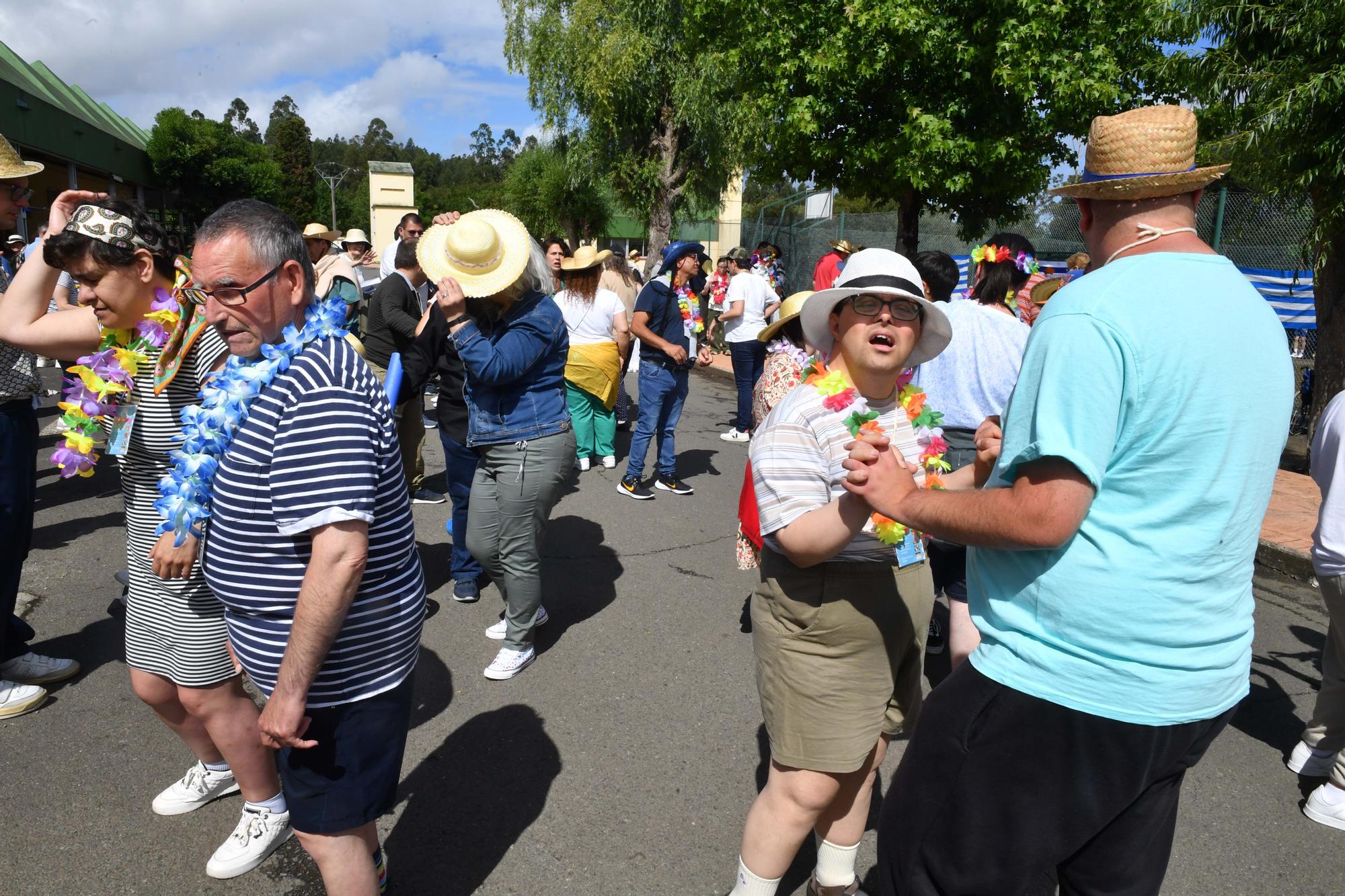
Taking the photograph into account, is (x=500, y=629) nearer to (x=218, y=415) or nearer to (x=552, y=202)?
(x=218, y=415)

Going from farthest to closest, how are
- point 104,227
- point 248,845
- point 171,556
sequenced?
point 248,845 < point 104,227 < point 171,556

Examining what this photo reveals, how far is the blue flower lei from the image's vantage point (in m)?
2.01

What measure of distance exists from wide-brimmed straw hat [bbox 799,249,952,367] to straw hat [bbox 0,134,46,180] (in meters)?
3.33

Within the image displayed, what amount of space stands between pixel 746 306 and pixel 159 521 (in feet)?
22.4

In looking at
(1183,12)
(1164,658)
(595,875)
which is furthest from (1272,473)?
(1183,12)

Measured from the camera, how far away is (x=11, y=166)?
3643 millimetres

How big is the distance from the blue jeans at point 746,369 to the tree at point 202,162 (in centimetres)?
2463

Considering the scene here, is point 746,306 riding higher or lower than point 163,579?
higher

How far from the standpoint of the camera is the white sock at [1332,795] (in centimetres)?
319

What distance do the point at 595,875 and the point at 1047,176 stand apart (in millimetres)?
13394

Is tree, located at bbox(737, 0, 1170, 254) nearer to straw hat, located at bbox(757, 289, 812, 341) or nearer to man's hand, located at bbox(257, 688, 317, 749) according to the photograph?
straw hat, located at bbox(757, 289, 812, 341)

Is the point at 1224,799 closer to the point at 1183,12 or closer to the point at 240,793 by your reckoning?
the point at 240,793

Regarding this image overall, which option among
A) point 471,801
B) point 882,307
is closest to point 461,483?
point 471,801

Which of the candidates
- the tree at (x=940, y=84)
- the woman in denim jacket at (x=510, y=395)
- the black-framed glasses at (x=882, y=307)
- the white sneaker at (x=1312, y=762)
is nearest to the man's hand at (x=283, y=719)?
the black-framed glasses at (x=882, y=307)
